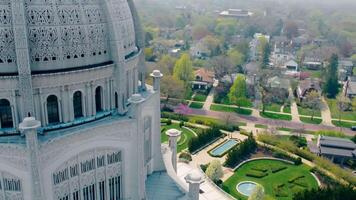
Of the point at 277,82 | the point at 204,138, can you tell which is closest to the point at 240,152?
the point at 204,138

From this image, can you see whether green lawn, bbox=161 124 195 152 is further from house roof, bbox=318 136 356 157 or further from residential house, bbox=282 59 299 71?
residential house, bbox=282 59 299 71

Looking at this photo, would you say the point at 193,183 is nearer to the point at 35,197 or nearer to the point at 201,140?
the point at 35,197

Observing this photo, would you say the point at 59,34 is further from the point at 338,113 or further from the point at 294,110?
the point at 338,113

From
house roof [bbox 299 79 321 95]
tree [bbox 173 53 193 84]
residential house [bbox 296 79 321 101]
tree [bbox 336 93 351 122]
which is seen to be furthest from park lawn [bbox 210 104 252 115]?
tree [bbox 336 93 351 122]

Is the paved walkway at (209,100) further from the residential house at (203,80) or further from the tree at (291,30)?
the tree at (291,30)

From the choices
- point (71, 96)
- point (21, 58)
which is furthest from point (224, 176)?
point (21, 58)
